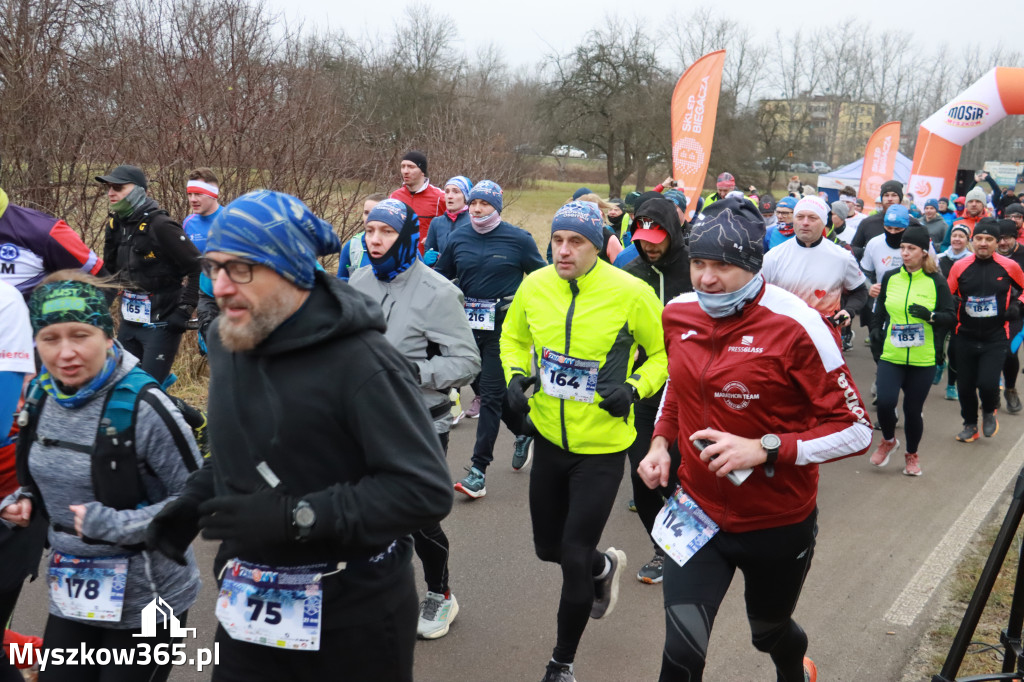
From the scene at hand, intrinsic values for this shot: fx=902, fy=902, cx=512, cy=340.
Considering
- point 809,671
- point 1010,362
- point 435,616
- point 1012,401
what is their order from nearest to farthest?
point 809,671
point 435,616
point 1010,362
point 1012,401

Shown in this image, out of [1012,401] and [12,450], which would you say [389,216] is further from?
[1012,401]

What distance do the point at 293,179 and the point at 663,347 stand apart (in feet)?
26.2

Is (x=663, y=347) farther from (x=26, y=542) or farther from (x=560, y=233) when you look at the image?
(x=26, y=542)

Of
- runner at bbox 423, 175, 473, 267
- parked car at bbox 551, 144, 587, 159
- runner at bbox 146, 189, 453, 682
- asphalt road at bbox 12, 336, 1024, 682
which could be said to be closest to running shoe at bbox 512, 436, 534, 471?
asphalt road at bbox 12, 336, 1024, 682

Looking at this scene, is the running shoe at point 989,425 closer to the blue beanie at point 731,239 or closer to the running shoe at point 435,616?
the running shoe at point 435,616

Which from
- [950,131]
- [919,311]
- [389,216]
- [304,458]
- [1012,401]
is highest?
[950,131]

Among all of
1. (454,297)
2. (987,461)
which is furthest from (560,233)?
(987,461)

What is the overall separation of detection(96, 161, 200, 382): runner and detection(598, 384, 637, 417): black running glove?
3813 mm

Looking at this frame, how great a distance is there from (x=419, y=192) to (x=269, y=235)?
8005 millimetres

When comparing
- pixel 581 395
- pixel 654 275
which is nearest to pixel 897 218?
pixel 654 275

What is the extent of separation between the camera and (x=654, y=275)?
18.1 ft

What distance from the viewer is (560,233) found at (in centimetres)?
433

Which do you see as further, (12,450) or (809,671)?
(809,671)

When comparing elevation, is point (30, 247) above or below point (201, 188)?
below
